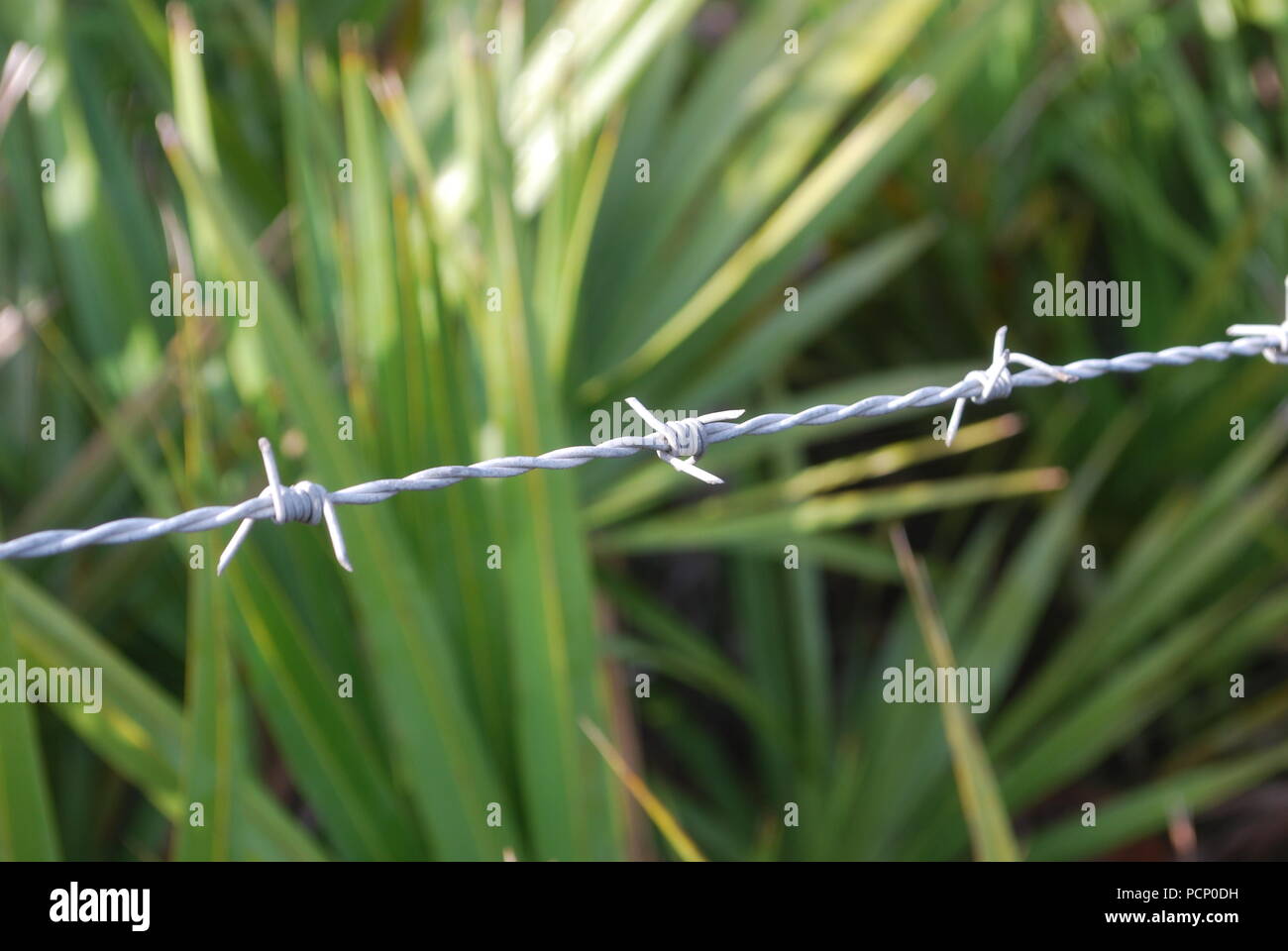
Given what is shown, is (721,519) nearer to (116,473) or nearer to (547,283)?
(547,283)

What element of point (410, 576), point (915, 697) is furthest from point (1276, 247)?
point (410, 576)

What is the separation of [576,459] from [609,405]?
60 cm

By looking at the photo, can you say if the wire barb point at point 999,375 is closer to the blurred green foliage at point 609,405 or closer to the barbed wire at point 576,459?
A: the barbed wire at point 576,459

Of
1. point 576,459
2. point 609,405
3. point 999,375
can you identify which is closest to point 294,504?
point 576,459

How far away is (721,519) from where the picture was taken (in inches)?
46.7

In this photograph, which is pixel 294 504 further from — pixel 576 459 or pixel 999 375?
pixel 999 375

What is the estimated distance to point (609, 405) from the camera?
1.25m

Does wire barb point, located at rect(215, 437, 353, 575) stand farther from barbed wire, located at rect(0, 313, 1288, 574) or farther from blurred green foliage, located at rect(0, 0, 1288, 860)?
blurred green foliage, located at rect(0, 0, 1288, 860)

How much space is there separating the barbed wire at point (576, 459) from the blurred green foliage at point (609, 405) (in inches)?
6.9

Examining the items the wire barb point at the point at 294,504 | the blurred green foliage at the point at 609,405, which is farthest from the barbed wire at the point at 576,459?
the blurred green foliage at the point at 609,405

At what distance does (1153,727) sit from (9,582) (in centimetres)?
138

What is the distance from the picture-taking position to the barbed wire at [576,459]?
559 millimetres

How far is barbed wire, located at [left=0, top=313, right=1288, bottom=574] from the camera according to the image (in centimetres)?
56

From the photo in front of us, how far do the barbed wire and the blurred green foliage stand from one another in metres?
0.17
